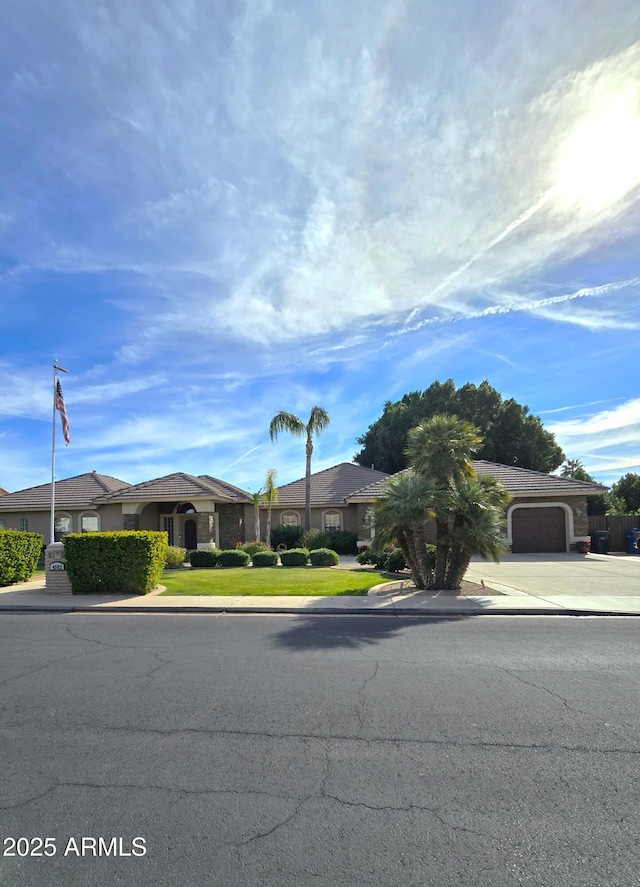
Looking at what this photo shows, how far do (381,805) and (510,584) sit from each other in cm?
1224

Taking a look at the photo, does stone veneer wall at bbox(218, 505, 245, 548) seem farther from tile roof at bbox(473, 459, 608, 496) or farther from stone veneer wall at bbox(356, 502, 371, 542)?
tile roof at bbox(473, 459, 608, 496)

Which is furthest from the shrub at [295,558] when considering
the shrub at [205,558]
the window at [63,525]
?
the window at [63,525]

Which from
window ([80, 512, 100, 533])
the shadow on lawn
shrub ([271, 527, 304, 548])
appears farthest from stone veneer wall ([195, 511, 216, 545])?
the shadow on lawn

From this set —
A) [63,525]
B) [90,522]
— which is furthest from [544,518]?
[63,525]

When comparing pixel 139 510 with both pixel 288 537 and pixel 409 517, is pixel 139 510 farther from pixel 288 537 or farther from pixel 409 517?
pixel 409 517

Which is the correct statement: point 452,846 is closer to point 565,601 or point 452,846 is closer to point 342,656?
point 342,656

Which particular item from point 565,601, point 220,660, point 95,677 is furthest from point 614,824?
point 565,601

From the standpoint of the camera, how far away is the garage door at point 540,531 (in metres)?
26.2

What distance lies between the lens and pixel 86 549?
47.3 ft

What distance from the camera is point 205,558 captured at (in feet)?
70.3

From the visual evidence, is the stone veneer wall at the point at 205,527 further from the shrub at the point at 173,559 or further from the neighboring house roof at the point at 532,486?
the neighboring house roof at the point at 532,486

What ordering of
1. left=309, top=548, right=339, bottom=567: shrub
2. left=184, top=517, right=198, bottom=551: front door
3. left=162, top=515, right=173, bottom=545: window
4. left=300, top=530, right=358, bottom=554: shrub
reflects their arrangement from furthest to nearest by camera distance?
left=184, top=517, right=198, bottom=551: front door < left=162, top=515, right=173, bottom=545: window < left=300, top=530, right=358, bottom=554: shrub < left=309, top=548, right=339, bottom=567: shrub

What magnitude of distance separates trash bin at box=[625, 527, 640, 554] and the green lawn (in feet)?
51.2

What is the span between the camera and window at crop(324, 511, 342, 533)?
3020cm
